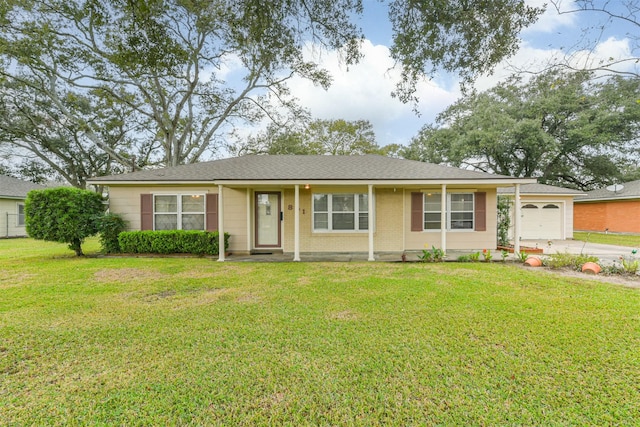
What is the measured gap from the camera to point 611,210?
55.3 ft

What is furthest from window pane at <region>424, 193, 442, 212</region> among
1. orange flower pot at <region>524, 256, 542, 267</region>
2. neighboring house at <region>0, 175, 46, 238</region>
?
neighboring house at <region>0, 175, 46, 238</region>

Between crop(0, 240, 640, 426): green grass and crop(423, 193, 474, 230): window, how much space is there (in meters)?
4.17

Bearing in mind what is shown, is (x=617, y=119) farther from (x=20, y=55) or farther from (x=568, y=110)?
(x=20, y=55)

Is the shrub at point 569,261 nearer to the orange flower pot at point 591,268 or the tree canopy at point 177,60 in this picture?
the orange flower pot at point 591,268

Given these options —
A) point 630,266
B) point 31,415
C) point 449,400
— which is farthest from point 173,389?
point 630,266

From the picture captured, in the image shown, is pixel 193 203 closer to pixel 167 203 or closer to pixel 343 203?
pixel 167 203

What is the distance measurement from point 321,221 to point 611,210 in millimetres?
19610

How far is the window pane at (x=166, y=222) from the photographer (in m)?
9.51

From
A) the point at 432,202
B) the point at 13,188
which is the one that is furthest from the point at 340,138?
the point at 13,188

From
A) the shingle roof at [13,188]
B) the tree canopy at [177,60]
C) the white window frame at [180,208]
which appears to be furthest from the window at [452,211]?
the shingle roof at [13,188]

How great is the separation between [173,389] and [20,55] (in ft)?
63.3

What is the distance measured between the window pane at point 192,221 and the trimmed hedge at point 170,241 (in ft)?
1.90

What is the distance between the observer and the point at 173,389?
2324 millimetres

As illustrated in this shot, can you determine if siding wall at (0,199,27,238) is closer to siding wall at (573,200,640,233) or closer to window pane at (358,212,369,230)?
window pane at (358,212,369,230)
